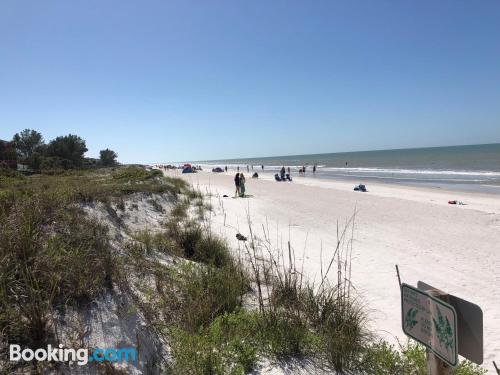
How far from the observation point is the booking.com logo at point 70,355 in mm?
2284

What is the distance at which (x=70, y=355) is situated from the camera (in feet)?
7.98

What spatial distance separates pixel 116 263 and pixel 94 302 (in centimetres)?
71

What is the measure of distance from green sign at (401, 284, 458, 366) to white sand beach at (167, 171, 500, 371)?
7.86 feet

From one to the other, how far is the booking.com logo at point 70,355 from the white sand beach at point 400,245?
3.12 metres

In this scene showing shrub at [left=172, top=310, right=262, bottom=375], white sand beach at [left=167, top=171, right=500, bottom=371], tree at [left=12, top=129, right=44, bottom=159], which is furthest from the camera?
tree at [left=12, top=129, right=44, bottom=159]

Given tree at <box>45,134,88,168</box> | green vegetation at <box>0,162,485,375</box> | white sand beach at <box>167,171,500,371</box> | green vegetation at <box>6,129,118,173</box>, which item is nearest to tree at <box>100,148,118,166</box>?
green vegetation at <box>6,129,118,173</box>

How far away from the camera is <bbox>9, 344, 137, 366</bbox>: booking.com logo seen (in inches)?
89.9

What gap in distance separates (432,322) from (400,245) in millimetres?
7591

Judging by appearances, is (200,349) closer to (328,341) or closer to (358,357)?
(328,341)

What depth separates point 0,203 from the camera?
15.2ft

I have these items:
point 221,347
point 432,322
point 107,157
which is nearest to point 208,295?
point 221,347

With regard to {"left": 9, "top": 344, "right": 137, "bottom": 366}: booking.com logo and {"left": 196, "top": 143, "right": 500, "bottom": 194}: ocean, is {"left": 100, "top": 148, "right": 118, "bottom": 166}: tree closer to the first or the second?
{"left": 196, "top": 143, "right": 500, "bottom": 194}: ocean

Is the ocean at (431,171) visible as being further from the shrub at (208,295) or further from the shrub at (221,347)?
the shrub at (221,347)

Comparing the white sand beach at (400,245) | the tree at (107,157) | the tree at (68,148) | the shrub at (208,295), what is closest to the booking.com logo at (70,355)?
the shrub at (208,295)
